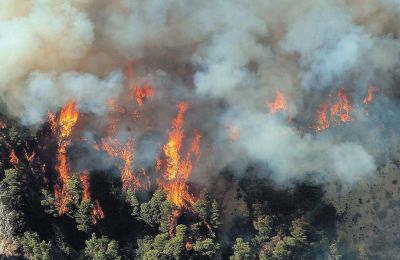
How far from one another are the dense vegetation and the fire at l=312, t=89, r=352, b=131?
8.49 meters

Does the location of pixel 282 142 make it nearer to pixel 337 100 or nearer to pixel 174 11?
pixel 337 100

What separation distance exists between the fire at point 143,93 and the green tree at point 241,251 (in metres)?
21.5

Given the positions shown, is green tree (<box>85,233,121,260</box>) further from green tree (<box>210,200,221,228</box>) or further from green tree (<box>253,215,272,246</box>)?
green tree (<box>253,215,272,246</box>)

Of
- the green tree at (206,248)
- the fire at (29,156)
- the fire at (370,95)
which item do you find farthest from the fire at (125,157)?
the fire at (370,95)

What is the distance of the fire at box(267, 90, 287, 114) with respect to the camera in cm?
7100

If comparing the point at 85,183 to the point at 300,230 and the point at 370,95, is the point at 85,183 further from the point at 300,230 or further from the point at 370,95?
the point at 370,95

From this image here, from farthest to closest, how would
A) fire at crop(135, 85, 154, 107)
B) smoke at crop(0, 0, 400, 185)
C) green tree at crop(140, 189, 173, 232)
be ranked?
fire at crop(135, 85, 154, 107), smoke at crop(0, 0, 400, 185), green tree at crop(140, 189, 173, 232)

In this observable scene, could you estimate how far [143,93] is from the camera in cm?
7019

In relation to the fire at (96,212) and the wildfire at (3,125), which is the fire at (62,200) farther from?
the wildfire at (3,125)

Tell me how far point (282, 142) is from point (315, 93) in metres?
8.72

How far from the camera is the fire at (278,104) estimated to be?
71000 mm

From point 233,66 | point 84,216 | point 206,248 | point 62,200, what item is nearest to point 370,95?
point 233,66

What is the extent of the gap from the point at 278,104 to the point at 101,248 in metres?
29.2

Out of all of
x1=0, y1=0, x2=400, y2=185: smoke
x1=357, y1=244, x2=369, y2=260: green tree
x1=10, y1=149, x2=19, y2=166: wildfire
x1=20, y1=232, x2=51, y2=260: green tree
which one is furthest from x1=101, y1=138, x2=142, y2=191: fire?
x1=357, y1=244, x2=369, y2=260: green tree
